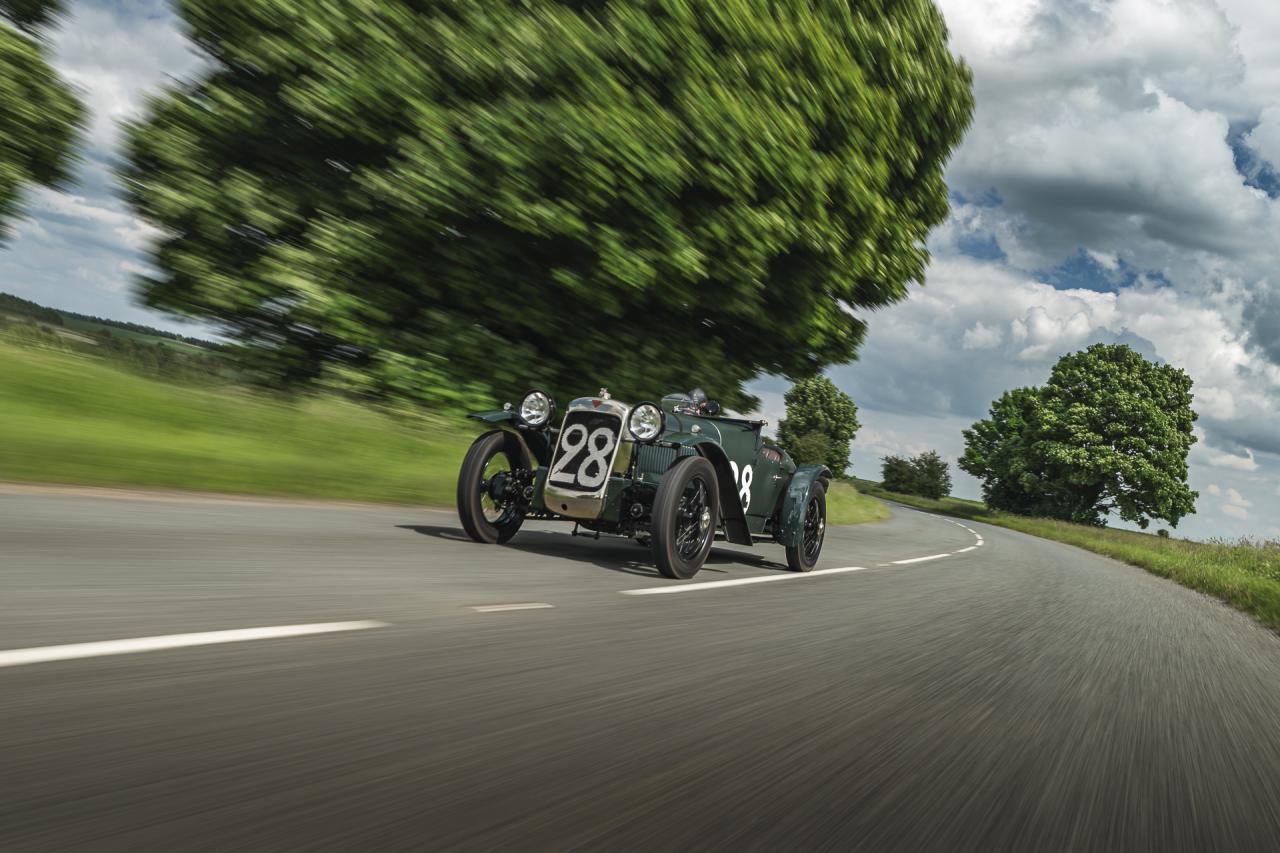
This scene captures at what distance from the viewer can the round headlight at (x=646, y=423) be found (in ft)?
21.1

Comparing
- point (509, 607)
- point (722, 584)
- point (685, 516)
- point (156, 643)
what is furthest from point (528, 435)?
point (156, 643)

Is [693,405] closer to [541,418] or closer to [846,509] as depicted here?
[541,418]

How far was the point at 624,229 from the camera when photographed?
12234mm

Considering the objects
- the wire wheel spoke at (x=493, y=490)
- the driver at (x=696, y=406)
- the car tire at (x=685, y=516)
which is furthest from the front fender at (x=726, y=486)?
the wire wheel spoke at (x=493, y=490)

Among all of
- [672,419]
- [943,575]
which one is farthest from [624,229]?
[943,575]

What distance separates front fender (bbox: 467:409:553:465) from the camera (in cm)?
689

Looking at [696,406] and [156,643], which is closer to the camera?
[156,643]

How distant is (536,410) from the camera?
6.72m

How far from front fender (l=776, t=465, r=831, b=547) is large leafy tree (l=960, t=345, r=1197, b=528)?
42.2 metres

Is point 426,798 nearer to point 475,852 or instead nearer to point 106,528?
point 475,852

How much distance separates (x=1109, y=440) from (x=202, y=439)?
47348mm

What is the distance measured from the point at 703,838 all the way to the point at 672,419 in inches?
225

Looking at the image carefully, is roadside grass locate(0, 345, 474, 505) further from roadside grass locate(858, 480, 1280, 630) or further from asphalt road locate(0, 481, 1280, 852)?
roadside grass locate(858, 480, 1280, 630)

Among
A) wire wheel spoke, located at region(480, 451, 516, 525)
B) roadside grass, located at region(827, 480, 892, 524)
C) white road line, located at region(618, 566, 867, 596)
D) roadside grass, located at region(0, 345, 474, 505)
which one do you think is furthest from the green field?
roadside grass, located at region(827, 480, 892, 524)
